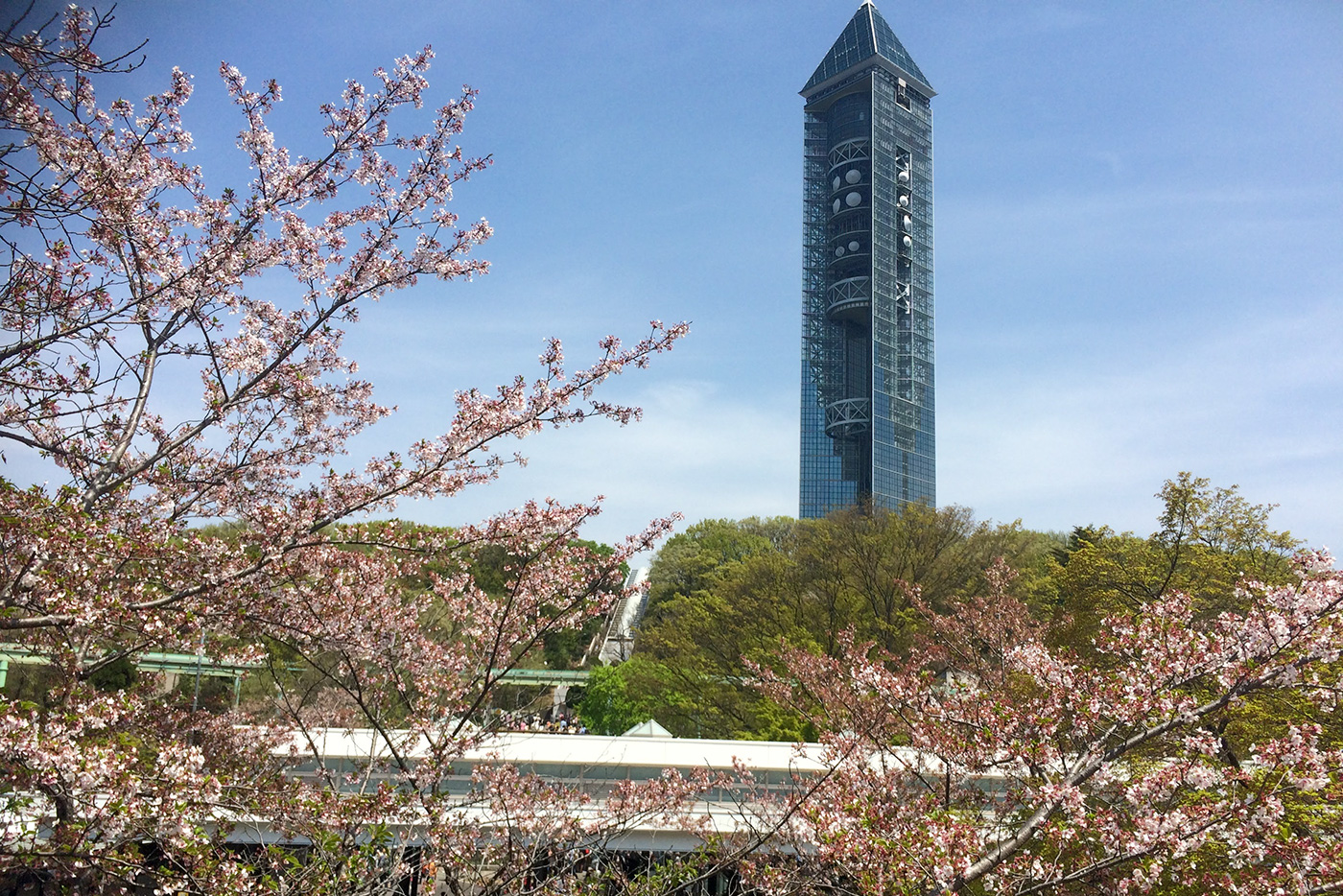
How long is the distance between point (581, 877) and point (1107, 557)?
620 inches

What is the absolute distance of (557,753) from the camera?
46.1 feet

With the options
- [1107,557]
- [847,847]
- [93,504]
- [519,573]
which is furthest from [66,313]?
Answer: [1107,557]

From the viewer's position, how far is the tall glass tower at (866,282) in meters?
90.9

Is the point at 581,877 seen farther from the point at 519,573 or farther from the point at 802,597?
the point at 802,597

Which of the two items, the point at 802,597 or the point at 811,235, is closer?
the point at 802,597

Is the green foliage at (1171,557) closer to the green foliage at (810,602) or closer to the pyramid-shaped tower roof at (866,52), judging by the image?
the green foliage at (810,602)

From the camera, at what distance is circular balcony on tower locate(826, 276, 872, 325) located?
91.6 metres

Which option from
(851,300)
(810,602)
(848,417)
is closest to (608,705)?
(810,602)

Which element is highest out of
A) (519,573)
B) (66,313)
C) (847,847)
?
(66,313)

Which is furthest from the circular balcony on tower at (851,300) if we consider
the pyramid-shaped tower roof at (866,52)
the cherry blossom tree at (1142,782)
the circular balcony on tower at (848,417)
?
the cherry blossom tree at (1142,782)

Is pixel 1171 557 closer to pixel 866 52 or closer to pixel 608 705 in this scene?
pixel 608 705

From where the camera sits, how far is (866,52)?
325 ft

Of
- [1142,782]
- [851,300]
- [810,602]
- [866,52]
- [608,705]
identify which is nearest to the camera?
[1142,782]

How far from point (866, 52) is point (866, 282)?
2993 cm
